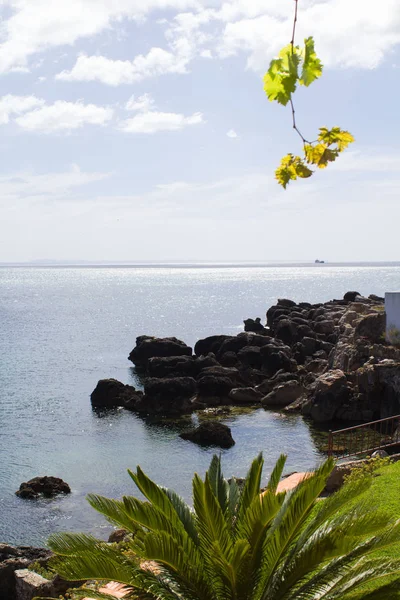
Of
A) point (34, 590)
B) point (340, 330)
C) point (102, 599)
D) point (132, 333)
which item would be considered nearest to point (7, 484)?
point (34, 590)

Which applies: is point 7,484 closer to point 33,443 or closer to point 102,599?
point 33,443

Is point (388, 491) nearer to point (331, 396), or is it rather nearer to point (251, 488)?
point (251, 488)

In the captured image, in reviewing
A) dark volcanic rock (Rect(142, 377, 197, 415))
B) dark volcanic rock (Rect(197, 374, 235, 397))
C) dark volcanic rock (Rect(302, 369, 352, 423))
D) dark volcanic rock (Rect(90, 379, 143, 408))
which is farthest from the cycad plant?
dark volcanic rock (Rect(90, 379, 143, 408))

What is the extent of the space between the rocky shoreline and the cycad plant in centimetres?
2815

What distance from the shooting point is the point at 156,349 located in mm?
59250

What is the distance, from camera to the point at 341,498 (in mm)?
7930

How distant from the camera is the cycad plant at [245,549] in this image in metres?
7.16

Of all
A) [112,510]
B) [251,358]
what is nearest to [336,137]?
[112,510]

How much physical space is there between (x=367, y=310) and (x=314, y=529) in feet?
143

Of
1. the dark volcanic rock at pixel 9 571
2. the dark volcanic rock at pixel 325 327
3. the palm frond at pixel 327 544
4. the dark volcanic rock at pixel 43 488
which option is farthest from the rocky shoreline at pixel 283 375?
the palm frond at pixel 327 544

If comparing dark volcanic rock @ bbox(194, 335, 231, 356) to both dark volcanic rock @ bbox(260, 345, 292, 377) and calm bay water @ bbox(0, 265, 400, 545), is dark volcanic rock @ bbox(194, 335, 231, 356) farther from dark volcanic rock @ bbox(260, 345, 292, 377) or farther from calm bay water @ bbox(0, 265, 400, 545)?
dark volcanic rock @ bbox(260, 345, 292, 377)

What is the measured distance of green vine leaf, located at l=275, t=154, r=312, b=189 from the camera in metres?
5.41

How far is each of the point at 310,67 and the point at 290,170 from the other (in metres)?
1.28

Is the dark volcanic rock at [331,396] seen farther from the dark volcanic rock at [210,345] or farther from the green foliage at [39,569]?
the green foliage at [39,569]
